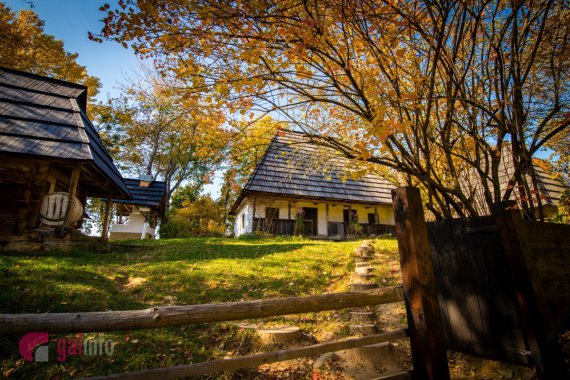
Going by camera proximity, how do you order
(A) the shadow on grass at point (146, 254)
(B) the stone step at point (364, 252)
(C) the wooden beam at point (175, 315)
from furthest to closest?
(B) the stone step at point (364, 252), (A) the shadow on grass at point (146, 254), (C) the wooden beam at point (175, 315)

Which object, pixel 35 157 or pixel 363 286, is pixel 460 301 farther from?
pixel 35 157

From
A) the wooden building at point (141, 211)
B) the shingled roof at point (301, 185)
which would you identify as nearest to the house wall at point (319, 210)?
the shingled roof at point (301, 185)

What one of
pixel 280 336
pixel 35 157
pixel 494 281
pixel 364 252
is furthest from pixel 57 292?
pixel 364 252

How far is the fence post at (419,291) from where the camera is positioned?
240 centimetres

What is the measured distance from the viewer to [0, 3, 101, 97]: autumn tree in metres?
13.0

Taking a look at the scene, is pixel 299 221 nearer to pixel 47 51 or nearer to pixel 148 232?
pixel 148 232

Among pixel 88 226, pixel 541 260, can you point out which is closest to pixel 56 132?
pixel 541 260

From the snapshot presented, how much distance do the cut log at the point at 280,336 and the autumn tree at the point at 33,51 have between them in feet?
53.9

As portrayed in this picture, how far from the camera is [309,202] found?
1745cm

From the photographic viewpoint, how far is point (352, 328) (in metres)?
3.94

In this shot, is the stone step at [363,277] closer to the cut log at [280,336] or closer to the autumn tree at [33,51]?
the cut log at [280,336]

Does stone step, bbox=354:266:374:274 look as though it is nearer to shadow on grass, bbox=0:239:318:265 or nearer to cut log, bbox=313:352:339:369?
cut log, bbox=313:352:339:369

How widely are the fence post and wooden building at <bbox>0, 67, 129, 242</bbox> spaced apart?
7.96 meters

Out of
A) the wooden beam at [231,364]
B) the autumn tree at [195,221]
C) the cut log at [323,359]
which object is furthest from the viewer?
the autumn tree at [195,221]
